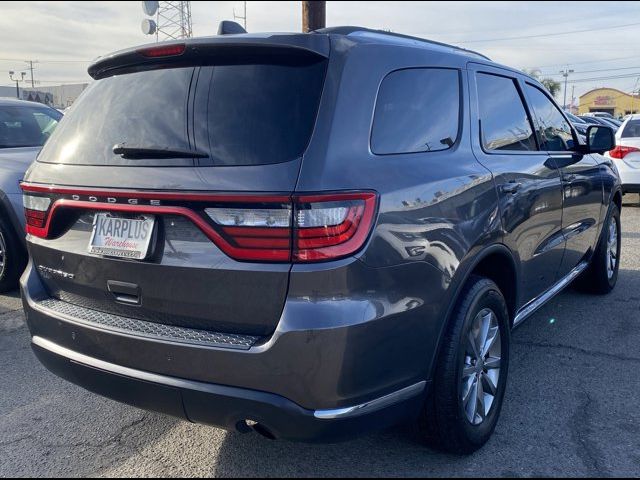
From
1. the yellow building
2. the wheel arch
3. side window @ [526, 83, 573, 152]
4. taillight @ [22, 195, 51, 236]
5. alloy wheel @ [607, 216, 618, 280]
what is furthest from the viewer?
the yellow building

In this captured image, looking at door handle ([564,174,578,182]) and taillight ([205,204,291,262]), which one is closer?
taillight ([205,204,291,262])

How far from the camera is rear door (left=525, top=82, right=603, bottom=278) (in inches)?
158

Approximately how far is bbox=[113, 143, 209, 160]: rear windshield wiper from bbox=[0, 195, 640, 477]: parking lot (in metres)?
1.43

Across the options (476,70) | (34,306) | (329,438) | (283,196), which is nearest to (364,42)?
(283,196)

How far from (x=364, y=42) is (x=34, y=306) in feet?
6.17

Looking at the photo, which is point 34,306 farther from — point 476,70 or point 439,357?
point 476,70

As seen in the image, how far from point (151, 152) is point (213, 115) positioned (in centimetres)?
29

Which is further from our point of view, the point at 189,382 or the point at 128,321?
the point at 128,321

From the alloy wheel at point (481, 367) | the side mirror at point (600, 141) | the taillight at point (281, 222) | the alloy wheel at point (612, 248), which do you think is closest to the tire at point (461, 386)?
the alloy wheel at point (481, 367)

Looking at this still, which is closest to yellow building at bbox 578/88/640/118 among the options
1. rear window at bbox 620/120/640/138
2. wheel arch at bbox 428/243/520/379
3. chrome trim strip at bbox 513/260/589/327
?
rear window at bbox 620/120/640/138

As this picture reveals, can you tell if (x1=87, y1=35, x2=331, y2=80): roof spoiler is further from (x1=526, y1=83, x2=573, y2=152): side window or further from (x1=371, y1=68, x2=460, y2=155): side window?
(x1=526, y1=83, x2=573, y2=152): side window

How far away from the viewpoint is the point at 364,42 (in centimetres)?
243

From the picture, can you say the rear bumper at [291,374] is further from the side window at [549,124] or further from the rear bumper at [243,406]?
the side window at [549,124]

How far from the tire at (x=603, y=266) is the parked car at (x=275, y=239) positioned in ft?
8.54
